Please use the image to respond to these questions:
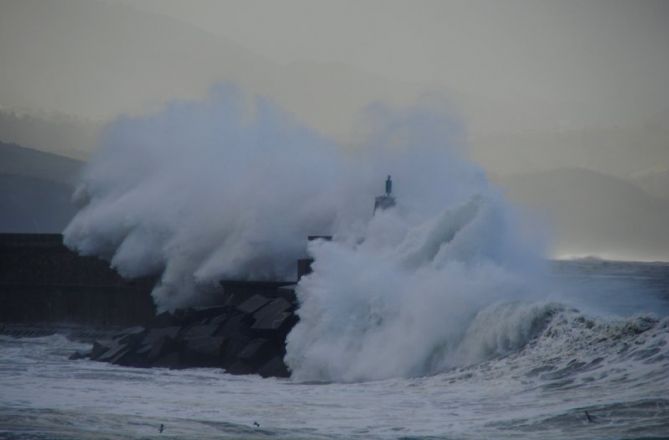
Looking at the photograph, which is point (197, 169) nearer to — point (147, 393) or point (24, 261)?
point (24, 261)

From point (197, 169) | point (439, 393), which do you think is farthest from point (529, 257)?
point (197, 169)

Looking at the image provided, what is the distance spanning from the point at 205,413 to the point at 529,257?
25.9 feet

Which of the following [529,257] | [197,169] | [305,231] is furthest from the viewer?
[197,169]

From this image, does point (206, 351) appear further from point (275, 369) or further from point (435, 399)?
point (435, 399)

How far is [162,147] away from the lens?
93.4ft

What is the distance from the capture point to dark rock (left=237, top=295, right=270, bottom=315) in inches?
748

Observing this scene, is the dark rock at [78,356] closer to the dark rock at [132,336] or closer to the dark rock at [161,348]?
the dark rock at [132,336]

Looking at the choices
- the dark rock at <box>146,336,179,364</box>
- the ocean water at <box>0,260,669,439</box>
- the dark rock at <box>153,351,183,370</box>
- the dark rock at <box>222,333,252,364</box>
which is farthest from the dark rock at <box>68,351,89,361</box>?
the ocean water at <box>0,260,669,439</box>

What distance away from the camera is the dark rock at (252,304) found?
62.3ft

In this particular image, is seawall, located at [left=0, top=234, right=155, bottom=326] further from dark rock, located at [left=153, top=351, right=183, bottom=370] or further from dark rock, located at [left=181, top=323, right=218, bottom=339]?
dark rock, located at [left=153, top=351, right=183, bottom=370]

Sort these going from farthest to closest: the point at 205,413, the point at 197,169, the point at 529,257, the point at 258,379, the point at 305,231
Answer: the point at 197,169
the point at 305,231
the point at 529,257
the point at 258,379
the point at 205,413

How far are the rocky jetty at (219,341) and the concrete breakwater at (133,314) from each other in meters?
0.02

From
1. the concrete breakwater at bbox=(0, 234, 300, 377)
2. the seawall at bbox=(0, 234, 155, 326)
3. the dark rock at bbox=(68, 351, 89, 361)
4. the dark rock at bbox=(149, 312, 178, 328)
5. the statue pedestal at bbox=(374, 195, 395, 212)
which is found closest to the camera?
the concrete breakwater at bbox=(0, 234, 300, 377)

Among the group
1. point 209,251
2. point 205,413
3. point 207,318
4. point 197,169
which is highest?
point 197,169
